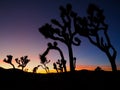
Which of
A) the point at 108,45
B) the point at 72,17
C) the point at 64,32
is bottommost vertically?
the point at 108,45

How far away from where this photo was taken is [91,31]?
59.1 ft

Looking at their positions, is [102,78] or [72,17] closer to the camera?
[102,78]

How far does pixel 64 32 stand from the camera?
700 inches

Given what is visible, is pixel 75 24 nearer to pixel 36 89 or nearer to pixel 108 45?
pixel 108 45

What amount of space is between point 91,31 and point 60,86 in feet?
30.1

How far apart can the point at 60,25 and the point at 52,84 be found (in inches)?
329

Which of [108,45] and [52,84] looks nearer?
[52,84]

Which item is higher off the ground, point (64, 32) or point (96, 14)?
point (96, 14)

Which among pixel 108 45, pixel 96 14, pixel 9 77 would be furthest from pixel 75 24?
pixel 9 77

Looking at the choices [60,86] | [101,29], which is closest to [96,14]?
[101,29]

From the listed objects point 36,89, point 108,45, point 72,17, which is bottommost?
point 36,89

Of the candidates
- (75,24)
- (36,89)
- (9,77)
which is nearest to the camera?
(36,89)

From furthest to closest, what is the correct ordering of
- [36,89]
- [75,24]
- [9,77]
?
[75,24]
[9,77]
[36,89]

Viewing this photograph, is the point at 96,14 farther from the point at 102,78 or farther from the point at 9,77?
the point at 9,77
